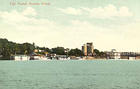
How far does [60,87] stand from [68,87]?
0.96 meters

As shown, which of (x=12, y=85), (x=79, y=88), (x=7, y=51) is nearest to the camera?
(x=79, y=88)

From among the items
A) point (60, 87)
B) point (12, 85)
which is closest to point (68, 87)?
point (60, 87)

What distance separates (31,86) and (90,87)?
7.12 m

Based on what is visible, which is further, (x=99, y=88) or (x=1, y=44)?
(x=1, y=44)

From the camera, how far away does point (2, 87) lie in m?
42.4

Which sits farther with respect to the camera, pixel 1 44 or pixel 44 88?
pixel 1 44

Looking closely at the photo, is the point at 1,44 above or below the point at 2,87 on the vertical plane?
above

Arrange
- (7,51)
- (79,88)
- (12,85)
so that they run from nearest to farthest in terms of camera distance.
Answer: (79,88) < (12,85) < (7,51)

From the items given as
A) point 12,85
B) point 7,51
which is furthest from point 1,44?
point 12,85

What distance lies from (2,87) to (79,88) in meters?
9.15

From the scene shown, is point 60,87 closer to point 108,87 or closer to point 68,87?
point 68,87

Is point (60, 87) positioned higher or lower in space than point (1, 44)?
lower

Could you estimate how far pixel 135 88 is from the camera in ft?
137

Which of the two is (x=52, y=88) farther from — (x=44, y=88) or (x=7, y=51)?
(x=7, y=51)
